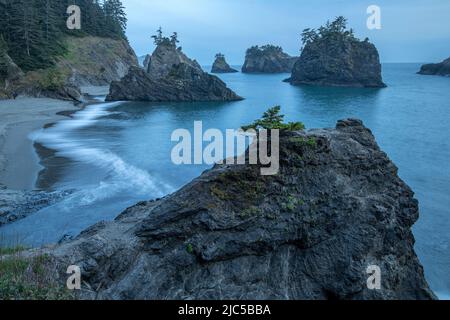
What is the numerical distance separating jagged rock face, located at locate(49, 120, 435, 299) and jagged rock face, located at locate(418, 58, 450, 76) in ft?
592

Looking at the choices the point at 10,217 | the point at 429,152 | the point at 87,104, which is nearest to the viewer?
the point at 10,217

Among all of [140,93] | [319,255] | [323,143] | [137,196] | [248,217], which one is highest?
[140,93]

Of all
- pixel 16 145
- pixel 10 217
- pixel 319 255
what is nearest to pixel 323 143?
pixel 319 255

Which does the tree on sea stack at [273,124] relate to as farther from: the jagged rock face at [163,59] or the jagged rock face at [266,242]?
the jagged rock face at [163,59]

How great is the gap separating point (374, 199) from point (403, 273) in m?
2.59

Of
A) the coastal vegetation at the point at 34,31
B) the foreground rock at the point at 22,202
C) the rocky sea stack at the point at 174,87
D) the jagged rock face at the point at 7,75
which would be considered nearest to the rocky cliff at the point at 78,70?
the jagged rock face at the point at 7,75

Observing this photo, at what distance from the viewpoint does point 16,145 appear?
129ft

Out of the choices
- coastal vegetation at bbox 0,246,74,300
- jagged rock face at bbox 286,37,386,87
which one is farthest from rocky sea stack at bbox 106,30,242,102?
coastal vegetation at bbox 0,246,74,300

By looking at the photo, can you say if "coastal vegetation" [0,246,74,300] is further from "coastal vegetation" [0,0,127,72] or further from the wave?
"coastal vegetation" [0,0,127,72]

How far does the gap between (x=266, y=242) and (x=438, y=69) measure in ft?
634

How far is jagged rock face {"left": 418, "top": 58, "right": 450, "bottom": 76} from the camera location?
6604 inches

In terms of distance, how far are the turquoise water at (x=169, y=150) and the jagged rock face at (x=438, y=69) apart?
3049 inches

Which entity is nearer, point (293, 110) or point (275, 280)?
point (275, 280)
